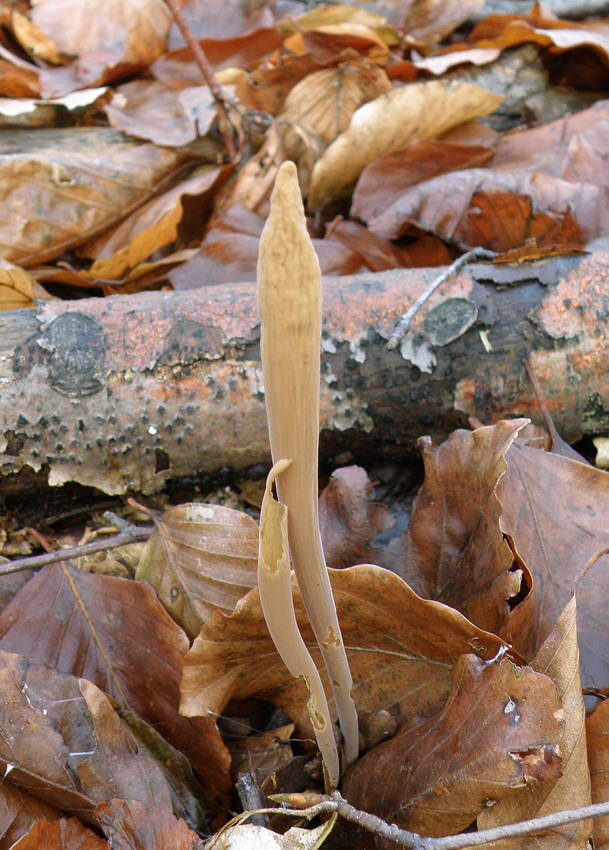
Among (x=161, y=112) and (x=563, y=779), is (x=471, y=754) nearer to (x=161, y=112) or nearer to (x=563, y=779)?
(x=563, y=779)

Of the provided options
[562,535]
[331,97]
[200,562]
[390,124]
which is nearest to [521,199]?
[390,124]

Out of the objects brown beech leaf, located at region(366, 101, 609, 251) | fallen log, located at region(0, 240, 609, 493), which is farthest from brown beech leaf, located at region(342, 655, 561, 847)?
brown beech leaf, located at region(366, 101, 609, 251)

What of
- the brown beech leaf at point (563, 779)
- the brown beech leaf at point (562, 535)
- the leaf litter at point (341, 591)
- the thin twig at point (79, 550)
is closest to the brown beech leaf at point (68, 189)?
the leaf litter at point (341, 591)

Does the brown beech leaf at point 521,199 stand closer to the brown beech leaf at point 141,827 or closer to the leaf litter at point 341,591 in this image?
the leaf litter at point 341,591

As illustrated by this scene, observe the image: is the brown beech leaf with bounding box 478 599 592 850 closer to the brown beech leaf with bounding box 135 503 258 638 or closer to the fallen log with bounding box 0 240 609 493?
the brown beech leaf with bounding box 135 503 258 638

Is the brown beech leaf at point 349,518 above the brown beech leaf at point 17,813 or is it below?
above

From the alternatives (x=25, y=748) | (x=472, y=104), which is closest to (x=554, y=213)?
(x=472, y=104)

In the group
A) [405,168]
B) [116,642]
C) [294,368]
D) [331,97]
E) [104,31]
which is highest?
[294,368]
